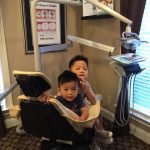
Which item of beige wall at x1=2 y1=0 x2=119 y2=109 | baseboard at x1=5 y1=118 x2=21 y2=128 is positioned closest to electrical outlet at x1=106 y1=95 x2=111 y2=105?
beige wall at x1=2 y1=0 x2=119 y2=109

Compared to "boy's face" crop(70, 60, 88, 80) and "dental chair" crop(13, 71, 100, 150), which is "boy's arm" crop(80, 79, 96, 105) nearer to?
"boy's face" crop(70, 60, 88, 80)

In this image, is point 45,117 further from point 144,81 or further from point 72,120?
point 144,81

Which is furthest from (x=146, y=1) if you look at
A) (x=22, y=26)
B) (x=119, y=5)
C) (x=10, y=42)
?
(x=10, y=42)

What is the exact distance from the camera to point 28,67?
2568 mm

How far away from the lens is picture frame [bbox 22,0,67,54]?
8.00ft

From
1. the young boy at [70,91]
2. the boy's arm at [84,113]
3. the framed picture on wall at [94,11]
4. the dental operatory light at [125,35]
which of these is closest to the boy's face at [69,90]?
the young boy at [70,91]

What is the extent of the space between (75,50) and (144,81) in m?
1.06

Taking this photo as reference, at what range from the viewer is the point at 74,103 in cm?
159

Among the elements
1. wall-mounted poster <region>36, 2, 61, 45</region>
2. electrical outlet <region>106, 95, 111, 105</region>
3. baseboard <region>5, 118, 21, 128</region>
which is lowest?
baseboard <region>5, 118, 21, 128</region>

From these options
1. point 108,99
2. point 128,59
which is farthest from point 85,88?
point 108,99

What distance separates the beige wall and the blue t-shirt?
98cm

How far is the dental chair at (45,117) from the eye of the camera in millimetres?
1215

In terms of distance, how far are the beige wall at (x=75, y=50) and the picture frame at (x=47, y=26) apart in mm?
68

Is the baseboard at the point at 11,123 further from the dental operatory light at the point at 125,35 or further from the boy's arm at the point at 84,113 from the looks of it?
the dental operatory light at the point at 125,35
